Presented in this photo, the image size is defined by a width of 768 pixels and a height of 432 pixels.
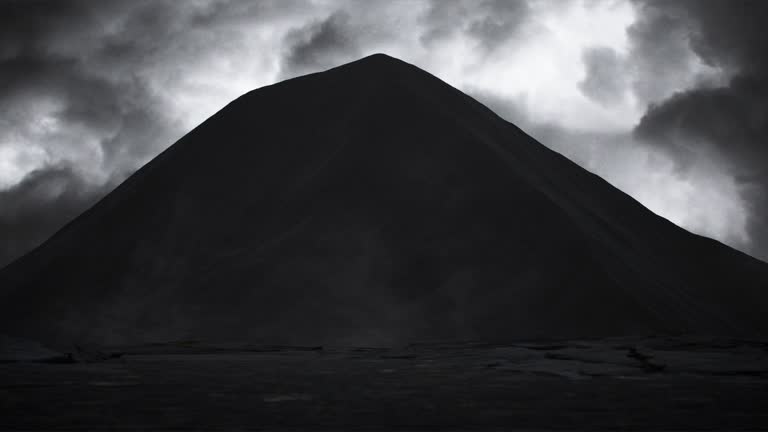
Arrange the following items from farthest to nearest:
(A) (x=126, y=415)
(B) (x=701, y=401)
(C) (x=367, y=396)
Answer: (C) (x=367, y=396) < (B) (x=701, y=401) < (A) (x=126, y=415)

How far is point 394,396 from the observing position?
342 centimetres

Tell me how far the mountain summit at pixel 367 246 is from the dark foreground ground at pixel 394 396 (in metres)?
8.16

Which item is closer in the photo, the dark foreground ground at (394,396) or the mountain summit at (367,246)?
the dark foreground ground at (394,396)

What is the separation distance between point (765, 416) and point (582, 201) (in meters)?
19.2

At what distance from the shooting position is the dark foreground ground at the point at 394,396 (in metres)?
2.62

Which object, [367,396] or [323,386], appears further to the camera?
[323,386]

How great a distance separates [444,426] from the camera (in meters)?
2.56

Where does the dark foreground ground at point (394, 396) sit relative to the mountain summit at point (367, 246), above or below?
below

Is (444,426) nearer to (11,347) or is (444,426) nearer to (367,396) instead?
(367,396)

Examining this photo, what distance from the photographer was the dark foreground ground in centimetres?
262

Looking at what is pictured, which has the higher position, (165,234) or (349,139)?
(349,139)

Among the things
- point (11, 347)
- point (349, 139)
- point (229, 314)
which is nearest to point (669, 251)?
point (349, 139)

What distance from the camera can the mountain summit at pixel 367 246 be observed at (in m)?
14.2

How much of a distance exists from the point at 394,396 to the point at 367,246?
12.7m
